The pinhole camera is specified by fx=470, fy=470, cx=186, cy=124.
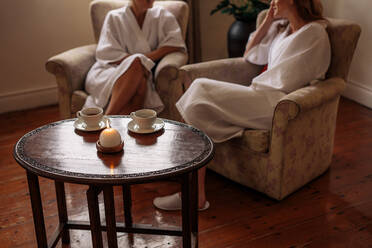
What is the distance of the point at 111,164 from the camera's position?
171 centimetres

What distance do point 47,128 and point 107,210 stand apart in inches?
22.2

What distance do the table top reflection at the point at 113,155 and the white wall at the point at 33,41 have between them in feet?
6.58

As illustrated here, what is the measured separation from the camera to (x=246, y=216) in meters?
2.37

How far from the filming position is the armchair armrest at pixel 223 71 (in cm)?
279

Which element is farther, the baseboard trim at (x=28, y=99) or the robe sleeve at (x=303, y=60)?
the baseboard trim at (x=28, y=99)

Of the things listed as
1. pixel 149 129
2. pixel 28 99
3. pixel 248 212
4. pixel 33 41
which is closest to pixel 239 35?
pixel 33 41

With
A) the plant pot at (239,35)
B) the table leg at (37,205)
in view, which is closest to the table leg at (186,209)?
the table leg at (37,205)

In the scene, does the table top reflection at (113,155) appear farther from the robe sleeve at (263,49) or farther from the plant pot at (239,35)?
the plant pot at (239,35)

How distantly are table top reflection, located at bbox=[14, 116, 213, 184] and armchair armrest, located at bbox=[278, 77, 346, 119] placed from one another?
1.80ft

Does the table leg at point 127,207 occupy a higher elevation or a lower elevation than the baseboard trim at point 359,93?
higher

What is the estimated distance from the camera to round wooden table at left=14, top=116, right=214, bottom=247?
165cm

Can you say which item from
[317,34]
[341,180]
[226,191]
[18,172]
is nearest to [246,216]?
[226,191]

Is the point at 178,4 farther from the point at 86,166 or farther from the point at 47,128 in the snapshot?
the point at 86,166

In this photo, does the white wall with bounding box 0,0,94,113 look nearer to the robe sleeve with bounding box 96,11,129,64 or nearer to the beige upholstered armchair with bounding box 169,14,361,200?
the robe sleeve with bounding box 96,11,129,64
